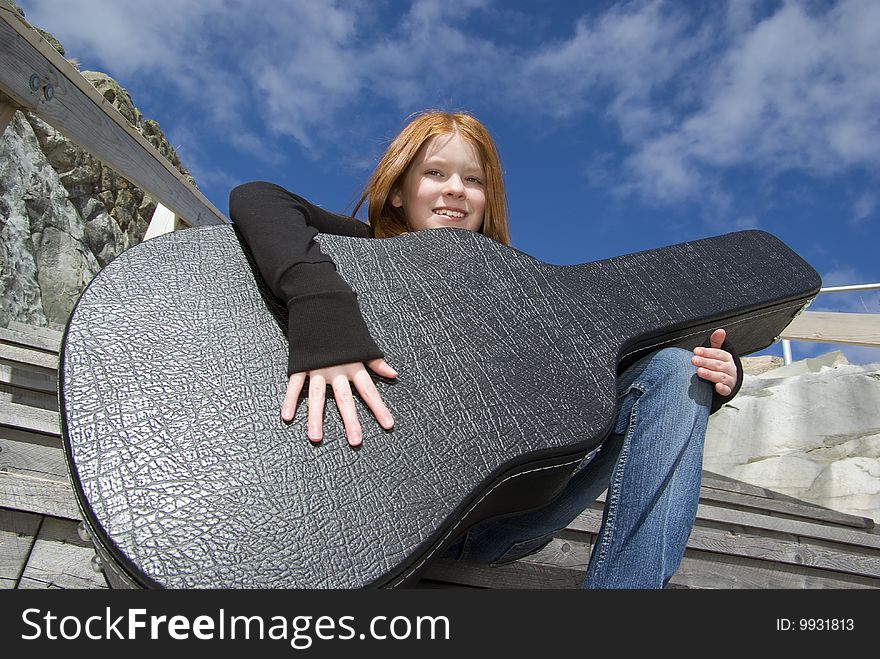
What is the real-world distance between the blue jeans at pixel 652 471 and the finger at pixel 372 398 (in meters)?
0.31

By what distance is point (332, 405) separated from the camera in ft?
2.22

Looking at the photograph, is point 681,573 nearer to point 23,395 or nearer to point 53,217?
point 23,395

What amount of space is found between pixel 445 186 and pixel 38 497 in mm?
926

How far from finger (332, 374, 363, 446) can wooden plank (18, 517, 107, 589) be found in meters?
0.62

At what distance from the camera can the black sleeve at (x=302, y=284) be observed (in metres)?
0.69

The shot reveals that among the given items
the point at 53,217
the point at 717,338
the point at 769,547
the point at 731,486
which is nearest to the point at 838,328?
the point at 731,486

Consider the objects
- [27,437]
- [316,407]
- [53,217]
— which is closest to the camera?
[316,407]

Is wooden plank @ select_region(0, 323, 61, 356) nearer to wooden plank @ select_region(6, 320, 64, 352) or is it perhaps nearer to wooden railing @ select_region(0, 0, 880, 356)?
wooden plank @ select_region(6, 320, 64, 352)

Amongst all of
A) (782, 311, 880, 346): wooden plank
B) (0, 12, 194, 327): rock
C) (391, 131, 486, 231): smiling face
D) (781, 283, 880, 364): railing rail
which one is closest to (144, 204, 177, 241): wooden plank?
(0, 12, 194, 327): rock

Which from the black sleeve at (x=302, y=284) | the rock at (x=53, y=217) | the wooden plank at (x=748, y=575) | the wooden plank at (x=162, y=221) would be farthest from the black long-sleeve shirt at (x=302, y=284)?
the rock at (x=53, y=217)

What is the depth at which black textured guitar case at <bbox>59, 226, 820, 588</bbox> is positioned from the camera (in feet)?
1.86
